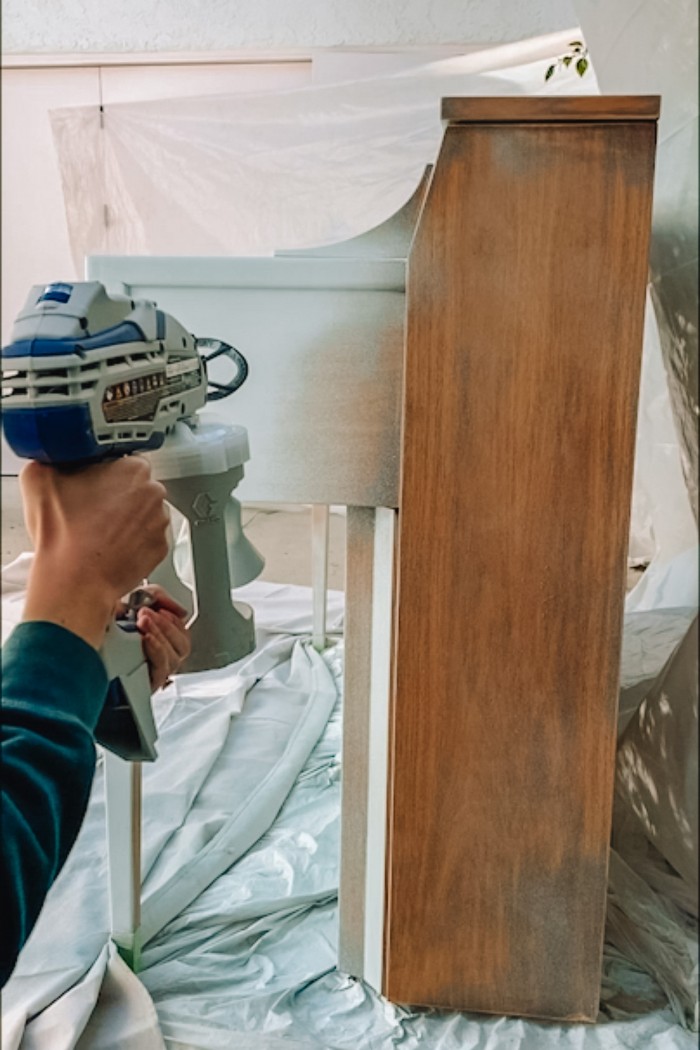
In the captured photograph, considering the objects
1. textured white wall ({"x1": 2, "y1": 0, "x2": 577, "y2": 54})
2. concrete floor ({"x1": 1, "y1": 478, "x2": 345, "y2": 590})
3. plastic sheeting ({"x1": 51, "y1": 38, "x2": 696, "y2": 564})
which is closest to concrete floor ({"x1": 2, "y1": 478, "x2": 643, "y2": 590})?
concrete floor ({"x1": 1, "y1": 478, "x2": 345, "y2": 590})

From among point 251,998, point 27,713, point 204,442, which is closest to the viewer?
point 27,713

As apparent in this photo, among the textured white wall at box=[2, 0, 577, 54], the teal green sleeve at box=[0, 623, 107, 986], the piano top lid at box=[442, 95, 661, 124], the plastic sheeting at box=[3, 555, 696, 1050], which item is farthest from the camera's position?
the plastic sheeting at box=[3, 555, 696, 1050]

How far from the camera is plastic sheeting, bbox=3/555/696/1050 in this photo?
0.73 meters

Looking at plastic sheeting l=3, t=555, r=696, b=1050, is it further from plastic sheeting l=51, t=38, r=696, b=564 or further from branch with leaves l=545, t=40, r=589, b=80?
branch with leaves l=545, t=40, r=589, b=80

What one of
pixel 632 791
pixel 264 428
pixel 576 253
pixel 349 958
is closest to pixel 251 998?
pixel 349 958

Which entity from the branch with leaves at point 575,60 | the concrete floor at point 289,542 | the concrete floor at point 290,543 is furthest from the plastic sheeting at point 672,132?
the concrete floor at point 289,542

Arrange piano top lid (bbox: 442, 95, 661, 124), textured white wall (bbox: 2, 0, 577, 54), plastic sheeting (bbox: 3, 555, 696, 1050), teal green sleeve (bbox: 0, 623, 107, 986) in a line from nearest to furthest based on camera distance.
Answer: teal green sleeve (bbox: 0, 623, 107, 986), textured white wall (bbox: 2, 0, 577, 54), piano top lid (bbox: 442, 95, 661, 124), plastic sheeting (bbox: 3, 555, 696, 1050)

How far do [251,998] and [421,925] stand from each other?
148 mm

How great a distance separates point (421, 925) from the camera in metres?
0.83

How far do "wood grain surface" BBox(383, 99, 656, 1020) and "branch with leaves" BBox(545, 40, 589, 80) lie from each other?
0.8 inches

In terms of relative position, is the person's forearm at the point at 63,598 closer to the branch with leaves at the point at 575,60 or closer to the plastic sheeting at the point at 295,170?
the plastic sheeting at the point at 295,170

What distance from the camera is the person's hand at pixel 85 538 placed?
0.41 meters

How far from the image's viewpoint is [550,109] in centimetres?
63

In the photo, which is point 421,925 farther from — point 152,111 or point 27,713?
point 152,111
